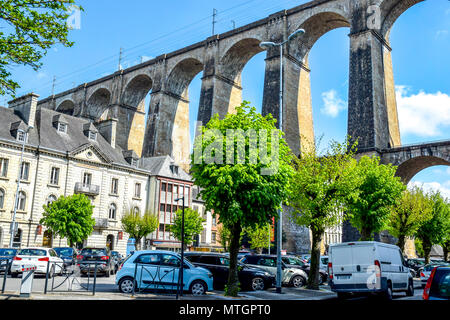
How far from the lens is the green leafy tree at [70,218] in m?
32.8


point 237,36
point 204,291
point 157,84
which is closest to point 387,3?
point 237,36

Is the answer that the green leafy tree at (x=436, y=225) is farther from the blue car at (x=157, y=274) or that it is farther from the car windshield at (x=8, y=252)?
the car windshield at (x=8, y=252)

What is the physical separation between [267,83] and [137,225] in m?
19.8

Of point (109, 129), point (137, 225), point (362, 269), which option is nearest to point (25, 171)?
point (137, 225)

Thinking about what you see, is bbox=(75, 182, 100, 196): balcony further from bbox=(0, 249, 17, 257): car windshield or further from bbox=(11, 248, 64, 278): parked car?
bbox=(11, 248, 64, 278): parked car

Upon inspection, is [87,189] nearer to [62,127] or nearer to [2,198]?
[62,127]

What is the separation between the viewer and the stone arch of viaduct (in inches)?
1443

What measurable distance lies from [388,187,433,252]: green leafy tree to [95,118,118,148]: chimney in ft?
97.0

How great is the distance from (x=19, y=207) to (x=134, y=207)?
12.2m

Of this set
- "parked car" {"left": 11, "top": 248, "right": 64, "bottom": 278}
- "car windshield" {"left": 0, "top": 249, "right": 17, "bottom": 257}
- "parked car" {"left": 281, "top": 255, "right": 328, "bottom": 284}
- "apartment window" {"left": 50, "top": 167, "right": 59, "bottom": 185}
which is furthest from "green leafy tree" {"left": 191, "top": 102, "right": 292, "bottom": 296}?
"apartment window" {"left": 50, "top": 167, "right": 59, "bottom": 185}

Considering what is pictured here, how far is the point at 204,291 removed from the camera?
14227mm

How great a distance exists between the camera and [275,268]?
19.3 m

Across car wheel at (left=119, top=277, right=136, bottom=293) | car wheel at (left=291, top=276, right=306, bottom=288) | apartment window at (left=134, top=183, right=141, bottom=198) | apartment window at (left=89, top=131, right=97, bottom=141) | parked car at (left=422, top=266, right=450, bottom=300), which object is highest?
apartment window at (left=89, top=131, right=97, bottom=141)

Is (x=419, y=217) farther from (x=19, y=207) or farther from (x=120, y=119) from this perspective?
(x=120, y=119)
